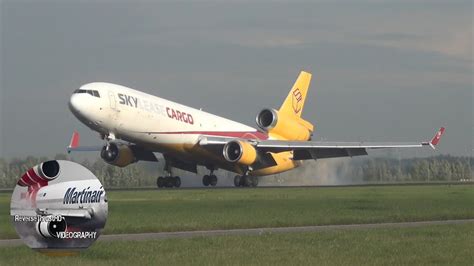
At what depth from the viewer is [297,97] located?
68188mm

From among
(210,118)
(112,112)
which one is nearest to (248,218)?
(112,112)

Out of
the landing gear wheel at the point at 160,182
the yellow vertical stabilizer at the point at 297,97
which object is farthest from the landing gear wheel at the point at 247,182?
the yellow vertical stabilizer at the point at 297,97

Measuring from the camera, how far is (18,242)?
64.5 ft

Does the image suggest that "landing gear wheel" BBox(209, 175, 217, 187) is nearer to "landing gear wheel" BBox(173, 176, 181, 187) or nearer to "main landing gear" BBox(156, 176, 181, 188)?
"landing gear wheel" BBox(173, 176, 181, 187)

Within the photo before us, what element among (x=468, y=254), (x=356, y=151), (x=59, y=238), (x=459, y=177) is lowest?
(x=459, y=177)

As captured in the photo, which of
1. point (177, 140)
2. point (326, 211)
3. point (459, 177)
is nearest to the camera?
point (326, 211)

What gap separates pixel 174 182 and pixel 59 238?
47.2 metres

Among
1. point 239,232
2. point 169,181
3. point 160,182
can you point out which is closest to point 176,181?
point 169,181

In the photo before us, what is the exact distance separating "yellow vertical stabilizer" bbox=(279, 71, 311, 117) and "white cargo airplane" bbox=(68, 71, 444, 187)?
107mm

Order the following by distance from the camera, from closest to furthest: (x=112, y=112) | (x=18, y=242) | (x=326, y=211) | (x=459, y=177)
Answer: (x=18, y=242), (x=326, y=211), (x=112, y=112), (x=459, y=177)

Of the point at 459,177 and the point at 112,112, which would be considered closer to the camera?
the point at 112,112

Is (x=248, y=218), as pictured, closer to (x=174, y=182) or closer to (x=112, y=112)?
(x=112, y=112)

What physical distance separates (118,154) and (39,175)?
43.7 meters

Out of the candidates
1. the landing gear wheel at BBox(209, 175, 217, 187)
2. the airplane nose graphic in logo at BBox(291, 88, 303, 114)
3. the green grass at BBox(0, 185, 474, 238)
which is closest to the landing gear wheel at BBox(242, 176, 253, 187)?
the landing gear wheel at BBox(209, 175, 217, 187)
